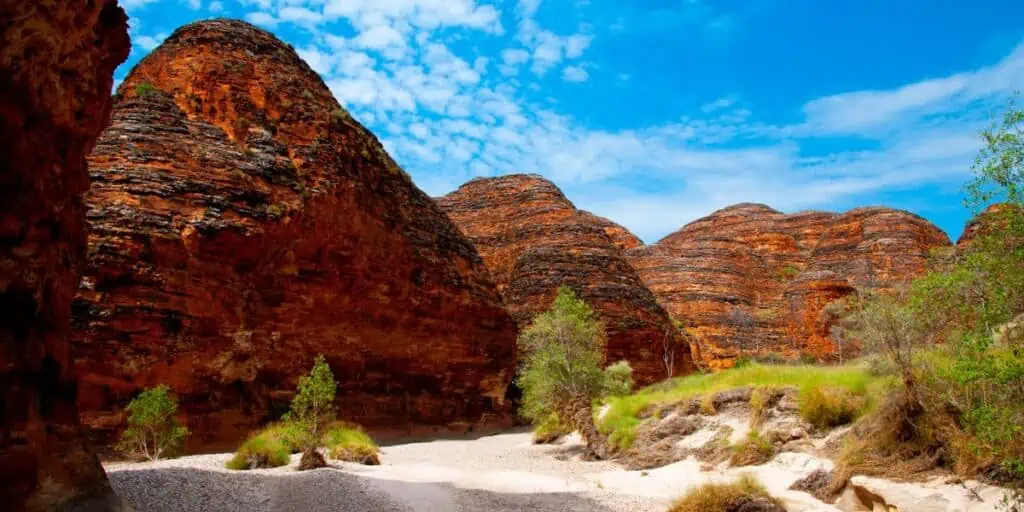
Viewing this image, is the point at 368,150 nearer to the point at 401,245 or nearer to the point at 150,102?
the point at 401,245

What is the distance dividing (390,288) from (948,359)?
2063cm

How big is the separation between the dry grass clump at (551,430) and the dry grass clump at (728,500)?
1503cm

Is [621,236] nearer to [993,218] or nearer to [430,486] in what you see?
[430,486]

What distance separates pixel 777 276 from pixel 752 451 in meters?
58.6

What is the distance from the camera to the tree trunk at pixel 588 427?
18375 mm

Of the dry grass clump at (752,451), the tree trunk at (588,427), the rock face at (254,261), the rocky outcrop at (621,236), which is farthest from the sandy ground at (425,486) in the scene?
the rocky outcrop at (621,236)

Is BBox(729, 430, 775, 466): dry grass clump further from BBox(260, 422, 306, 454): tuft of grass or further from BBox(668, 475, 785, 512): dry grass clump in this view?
BBox(260, 422, 306, 454): tuft of grass

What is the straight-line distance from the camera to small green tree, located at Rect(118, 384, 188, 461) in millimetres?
14773

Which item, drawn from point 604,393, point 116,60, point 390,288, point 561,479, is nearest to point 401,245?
point 390,288

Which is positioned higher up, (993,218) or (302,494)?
(993,218)

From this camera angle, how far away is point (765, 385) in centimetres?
1533

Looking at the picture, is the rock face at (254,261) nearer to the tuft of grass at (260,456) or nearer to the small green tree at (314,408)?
the tuft of grass at (260,456)

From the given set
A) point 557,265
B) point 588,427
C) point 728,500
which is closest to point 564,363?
point 588,427

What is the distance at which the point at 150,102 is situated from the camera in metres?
20.9
